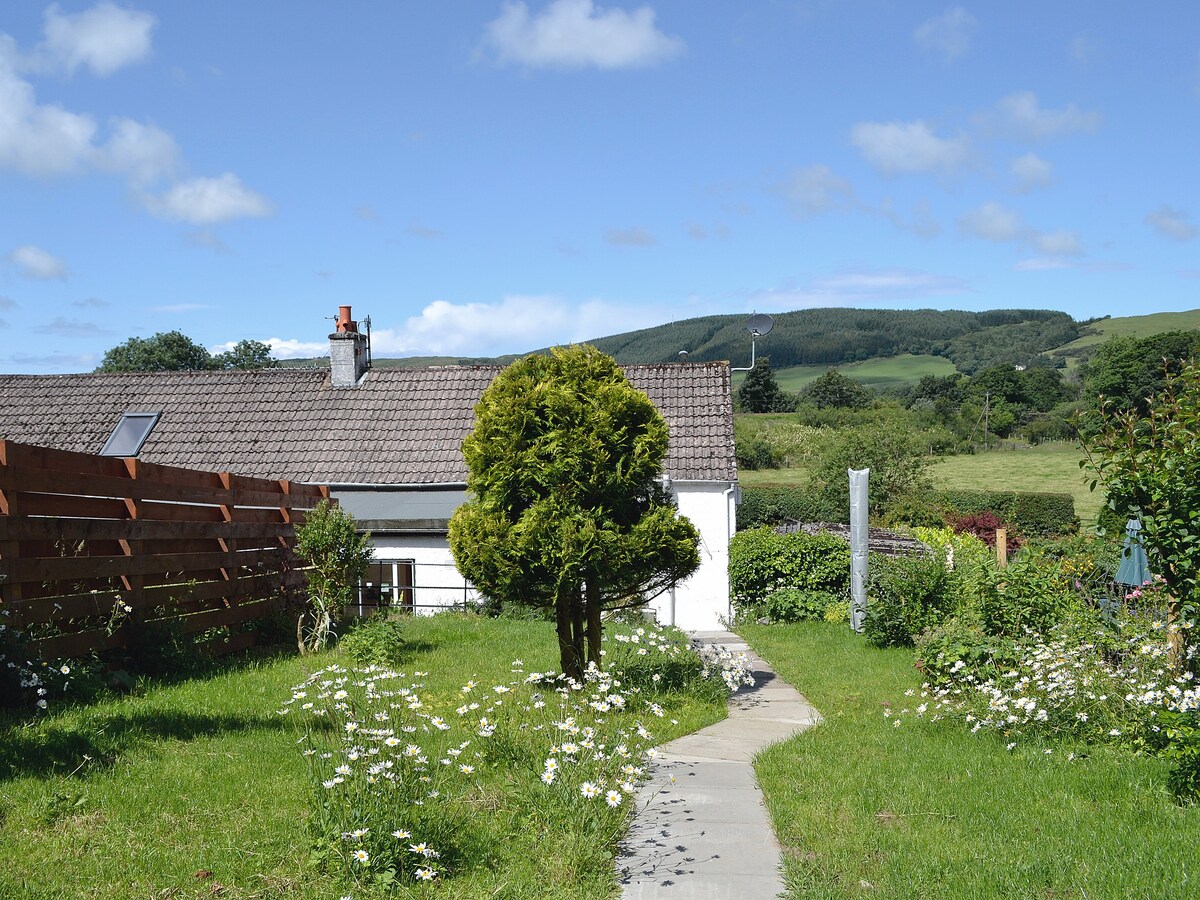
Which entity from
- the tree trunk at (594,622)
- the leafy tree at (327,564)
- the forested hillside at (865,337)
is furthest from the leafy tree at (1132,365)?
the tree trunk at (594,622)

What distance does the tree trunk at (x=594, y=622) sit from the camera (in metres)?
9.23

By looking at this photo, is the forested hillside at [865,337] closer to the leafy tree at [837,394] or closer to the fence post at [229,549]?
the leafy tree at [837,394]

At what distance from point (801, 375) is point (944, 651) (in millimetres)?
102962

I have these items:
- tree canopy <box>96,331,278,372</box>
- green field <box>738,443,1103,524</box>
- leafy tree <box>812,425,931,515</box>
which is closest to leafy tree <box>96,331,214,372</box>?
tree canopy <box>96,331,278,372</box>

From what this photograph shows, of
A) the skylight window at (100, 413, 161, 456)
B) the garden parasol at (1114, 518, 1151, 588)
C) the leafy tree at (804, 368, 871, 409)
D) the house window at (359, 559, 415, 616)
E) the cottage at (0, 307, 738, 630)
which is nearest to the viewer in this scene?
the garden parasol at (1114, 518, 1151, 588)

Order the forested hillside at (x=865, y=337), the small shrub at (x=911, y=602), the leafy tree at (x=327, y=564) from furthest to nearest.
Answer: the forested hillside at (x=865, y=337) → the small shrub at (x=911, y=602) → the leafy tree at (x=327, y=564)

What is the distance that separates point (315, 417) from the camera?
2270 centimetres

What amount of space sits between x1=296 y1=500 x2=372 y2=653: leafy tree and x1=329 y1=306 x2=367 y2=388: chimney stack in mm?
12251

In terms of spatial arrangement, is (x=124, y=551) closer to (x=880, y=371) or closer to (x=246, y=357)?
(x=246, y=357)

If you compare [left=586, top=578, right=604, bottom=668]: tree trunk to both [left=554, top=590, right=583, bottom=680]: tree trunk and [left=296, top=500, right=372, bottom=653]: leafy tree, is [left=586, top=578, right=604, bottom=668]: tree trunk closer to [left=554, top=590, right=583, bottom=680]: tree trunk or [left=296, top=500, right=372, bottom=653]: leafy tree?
[left=554, top=590, right=583, bottom=680]: tree trunk

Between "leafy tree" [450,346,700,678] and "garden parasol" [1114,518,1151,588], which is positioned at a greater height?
"leafy tree" [450,346,700,678]

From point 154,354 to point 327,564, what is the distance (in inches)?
2202

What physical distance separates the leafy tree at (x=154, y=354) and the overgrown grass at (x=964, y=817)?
199 feet

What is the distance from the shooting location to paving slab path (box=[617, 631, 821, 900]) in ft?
15.3
